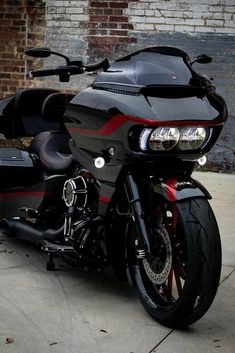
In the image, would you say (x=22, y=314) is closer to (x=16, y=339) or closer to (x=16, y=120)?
(x=16, y=339)

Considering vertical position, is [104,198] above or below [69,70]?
below

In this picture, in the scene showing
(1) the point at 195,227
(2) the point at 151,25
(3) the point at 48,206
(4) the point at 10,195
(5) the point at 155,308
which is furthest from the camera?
(2) the point at 151,25

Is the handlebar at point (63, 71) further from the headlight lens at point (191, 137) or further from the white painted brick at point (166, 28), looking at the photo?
the white painted brick at point (166, 28)

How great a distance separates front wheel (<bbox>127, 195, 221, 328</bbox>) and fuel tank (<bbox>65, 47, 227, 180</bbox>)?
0.35 meters

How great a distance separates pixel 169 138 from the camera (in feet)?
11.9

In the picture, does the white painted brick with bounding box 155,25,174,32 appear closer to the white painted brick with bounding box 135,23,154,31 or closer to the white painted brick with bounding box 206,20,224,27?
the white painted brick with bounding box 135,23,154,31

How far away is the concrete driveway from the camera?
352 cm

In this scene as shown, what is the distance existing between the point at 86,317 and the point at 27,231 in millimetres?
1100

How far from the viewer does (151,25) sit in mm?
9188

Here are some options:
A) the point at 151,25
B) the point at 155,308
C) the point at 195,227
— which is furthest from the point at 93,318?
the point at 151,25

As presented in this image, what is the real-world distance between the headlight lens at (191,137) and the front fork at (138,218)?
0.36 metres

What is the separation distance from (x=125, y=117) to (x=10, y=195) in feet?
5.67

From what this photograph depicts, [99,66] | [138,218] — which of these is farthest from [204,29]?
[138,218]

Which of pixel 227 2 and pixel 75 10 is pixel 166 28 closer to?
pixel 227 2
